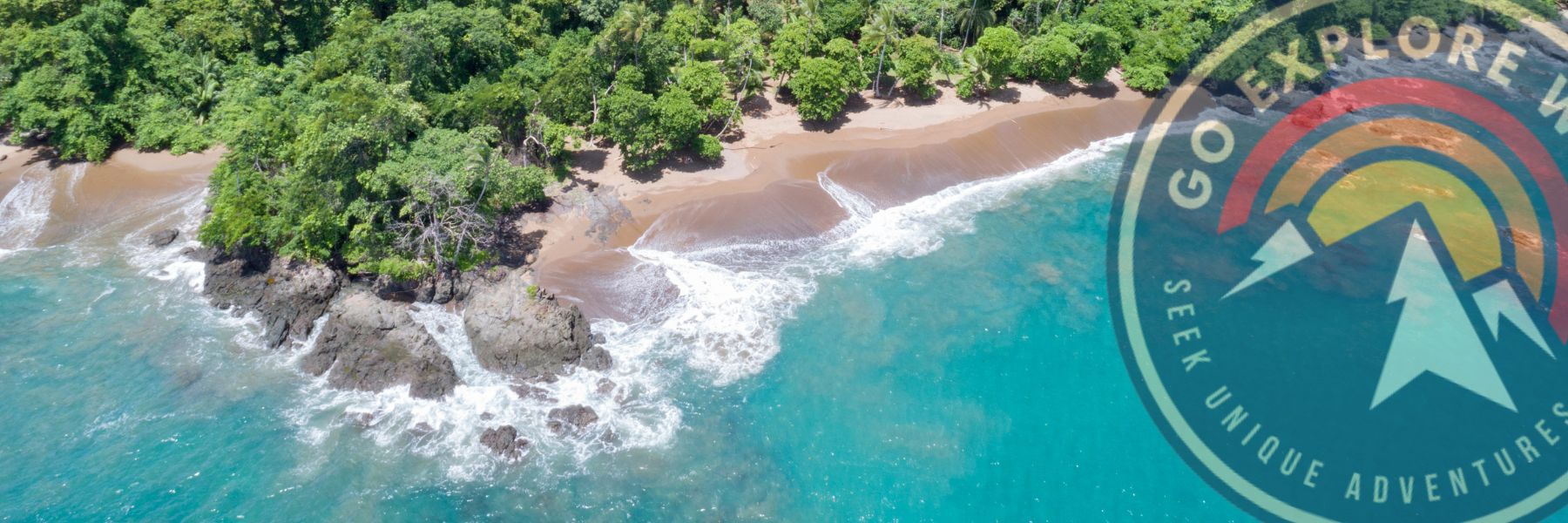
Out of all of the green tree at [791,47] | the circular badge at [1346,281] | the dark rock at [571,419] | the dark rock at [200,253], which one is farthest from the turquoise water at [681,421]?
the green tree at [791,47]

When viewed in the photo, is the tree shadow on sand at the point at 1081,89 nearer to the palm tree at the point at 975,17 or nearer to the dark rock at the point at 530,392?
the palm tree at the point at 975,17

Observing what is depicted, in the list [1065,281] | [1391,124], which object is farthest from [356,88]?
[1391,124]

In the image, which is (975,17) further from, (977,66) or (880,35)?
(880,35)

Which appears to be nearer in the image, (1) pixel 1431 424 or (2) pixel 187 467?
(2) pixel 187 467

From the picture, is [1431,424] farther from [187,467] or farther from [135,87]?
[135,87]

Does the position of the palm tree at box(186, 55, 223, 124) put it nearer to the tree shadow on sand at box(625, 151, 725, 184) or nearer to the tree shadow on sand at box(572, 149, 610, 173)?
the tree shadow on sand at box(572, 149, 610, 173)

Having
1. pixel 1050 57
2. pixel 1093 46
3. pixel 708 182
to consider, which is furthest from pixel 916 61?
pixel 708 182
